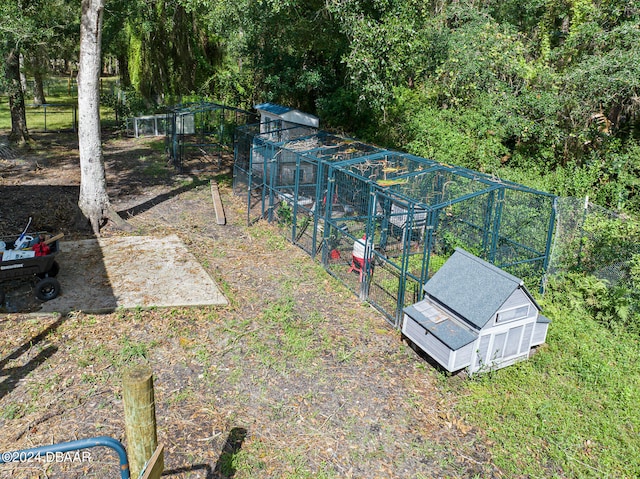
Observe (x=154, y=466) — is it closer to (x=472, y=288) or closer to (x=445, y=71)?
(x=472, y=288)

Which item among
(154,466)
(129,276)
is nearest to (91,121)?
(129,276)

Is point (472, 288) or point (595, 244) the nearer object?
point (472, 288)

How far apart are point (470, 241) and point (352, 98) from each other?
932cm

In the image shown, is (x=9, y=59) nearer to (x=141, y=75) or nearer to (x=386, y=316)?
(x=141, y=75)

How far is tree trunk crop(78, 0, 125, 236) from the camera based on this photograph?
36.8ft

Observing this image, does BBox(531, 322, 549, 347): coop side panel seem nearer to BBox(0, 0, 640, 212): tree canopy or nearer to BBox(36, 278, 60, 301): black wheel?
BBox(0, 0, 640, 212): tree canopy

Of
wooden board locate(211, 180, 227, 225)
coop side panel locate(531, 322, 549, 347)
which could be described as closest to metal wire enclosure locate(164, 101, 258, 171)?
wooden board locate(211, 180, 227, 225)

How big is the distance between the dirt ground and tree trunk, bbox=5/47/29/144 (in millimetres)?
12328

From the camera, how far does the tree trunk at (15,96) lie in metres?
17.8

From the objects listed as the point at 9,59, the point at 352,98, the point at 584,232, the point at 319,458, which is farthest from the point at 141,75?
the point at 319,458

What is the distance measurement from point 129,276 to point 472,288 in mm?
6096

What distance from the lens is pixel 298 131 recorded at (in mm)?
15328

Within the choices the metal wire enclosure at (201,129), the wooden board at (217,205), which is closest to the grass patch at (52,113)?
the metal wire enclosure at (201,129)

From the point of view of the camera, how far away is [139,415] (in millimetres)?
3504
